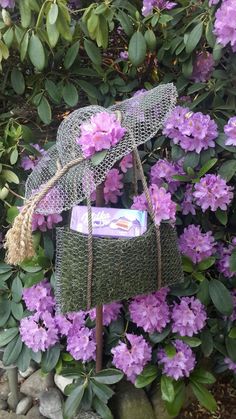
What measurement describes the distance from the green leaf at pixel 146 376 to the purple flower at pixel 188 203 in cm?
51

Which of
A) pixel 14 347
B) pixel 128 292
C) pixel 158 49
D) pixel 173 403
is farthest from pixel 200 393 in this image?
pixel 158 49

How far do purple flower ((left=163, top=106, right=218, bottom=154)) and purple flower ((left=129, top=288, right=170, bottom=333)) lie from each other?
461 mm

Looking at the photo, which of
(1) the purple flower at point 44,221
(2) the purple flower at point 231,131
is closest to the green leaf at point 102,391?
(1) the purple flower at point 44,221

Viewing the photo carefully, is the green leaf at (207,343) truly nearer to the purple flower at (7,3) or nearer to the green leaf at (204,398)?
the green leaf at (204,398)

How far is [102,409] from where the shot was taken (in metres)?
1.44

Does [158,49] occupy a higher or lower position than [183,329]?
higher

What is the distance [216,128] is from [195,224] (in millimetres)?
335

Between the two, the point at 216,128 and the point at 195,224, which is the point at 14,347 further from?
the point at 216,128

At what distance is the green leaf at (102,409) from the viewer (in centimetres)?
144

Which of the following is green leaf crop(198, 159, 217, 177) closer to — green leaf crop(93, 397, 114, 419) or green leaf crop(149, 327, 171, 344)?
green leaf crop(149, 327, 171, 344)

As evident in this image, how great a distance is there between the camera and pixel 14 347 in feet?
5.22

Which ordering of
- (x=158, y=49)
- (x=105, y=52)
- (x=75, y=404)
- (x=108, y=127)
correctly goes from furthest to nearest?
(x=105, y=52), (x=158, y=49), (x=75, y=404), (x=108, y=127)

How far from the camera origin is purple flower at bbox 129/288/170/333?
55.0 inches

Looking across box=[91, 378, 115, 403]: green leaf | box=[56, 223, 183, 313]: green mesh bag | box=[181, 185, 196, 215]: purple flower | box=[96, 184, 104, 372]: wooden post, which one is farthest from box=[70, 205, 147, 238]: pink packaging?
box=[91, 378, 115, 403]: green leaf
